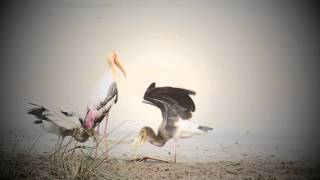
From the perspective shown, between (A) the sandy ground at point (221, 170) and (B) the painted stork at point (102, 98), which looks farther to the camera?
(B) the painted stork at point (102, 98)

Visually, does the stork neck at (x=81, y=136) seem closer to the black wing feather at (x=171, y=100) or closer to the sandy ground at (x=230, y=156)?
the sandy ground at (x=230, y=156)

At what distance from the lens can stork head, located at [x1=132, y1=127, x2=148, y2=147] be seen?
2881 millimetres

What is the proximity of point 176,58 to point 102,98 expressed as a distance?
696 mm

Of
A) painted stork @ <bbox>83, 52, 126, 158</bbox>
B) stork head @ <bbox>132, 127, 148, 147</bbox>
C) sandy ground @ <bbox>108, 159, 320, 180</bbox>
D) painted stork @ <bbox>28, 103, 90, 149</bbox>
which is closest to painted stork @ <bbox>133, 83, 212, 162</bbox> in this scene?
stork head @ <bbox>132, 127, 148, 147</bbox>

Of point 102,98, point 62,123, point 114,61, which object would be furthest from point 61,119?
point 114,61

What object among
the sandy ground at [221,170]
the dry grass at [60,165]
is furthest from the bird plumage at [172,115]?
the dry grass at [60,165]

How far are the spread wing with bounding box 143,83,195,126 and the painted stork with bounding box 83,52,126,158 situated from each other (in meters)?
0.30

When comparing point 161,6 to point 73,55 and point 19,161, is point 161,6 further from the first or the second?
point 19,161

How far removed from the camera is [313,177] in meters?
2.79

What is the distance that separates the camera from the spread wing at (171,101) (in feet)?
9.41

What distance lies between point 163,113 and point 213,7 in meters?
0.98

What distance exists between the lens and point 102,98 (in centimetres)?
293

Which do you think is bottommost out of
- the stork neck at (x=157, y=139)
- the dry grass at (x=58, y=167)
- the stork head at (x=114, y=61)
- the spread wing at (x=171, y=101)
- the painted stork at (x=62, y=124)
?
the dry grass at (x=58, y=167)

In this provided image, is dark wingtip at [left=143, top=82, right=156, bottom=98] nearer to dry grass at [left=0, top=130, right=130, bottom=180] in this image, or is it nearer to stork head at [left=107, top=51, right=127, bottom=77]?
stork head at [left=107, top=51, right=127, bottom=77]
